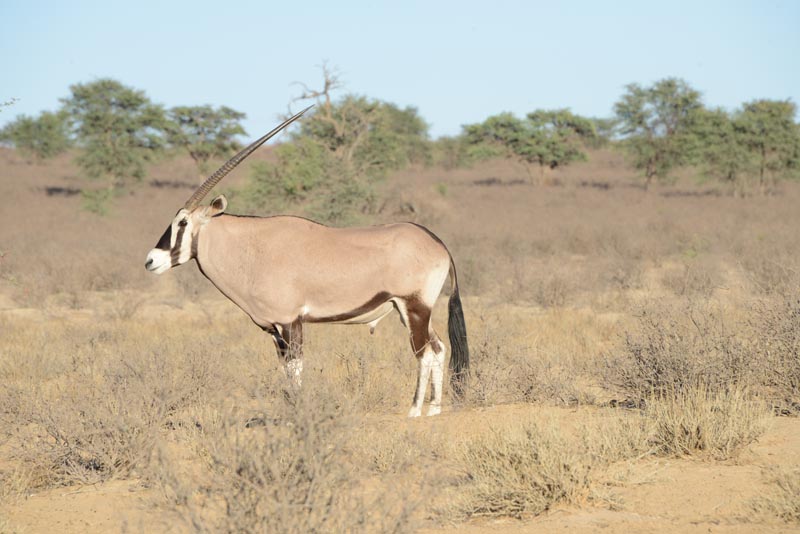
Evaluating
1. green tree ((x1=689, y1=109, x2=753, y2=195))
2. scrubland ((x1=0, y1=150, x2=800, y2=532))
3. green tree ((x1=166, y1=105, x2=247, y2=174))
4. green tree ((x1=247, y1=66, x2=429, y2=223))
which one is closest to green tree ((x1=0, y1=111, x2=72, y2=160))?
green tree ((x1=166, y1=105, x2=247, y2=174))

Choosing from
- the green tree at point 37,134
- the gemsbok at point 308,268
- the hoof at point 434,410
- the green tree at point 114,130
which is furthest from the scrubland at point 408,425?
the green tree at point 37,134

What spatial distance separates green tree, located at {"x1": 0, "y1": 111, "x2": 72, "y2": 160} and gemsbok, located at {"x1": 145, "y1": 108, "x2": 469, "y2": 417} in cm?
5105

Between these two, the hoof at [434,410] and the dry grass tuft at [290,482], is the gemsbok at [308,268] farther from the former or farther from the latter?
the dry grass tuft at [290,482]

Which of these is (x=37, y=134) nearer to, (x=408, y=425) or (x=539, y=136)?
(x=539, y=136)

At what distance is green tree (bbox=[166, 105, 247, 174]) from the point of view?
4134 cm

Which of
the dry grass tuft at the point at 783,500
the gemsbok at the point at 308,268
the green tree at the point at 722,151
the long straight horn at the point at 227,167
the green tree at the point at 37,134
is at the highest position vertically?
the green tree at the point at 37,134

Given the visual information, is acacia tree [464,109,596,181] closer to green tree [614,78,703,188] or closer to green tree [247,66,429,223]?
green tree [614,78,703,188]

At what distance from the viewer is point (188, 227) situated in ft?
21.6

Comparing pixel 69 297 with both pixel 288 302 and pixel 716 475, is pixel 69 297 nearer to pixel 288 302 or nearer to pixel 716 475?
pixel 288 302

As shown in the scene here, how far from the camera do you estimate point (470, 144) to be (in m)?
51.8

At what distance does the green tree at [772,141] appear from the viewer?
1430 inches

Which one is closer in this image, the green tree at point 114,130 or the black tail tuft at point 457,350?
the black tail tuft at point 457,350

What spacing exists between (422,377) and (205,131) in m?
37.4

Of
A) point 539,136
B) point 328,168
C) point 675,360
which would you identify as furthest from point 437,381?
point 539,136
